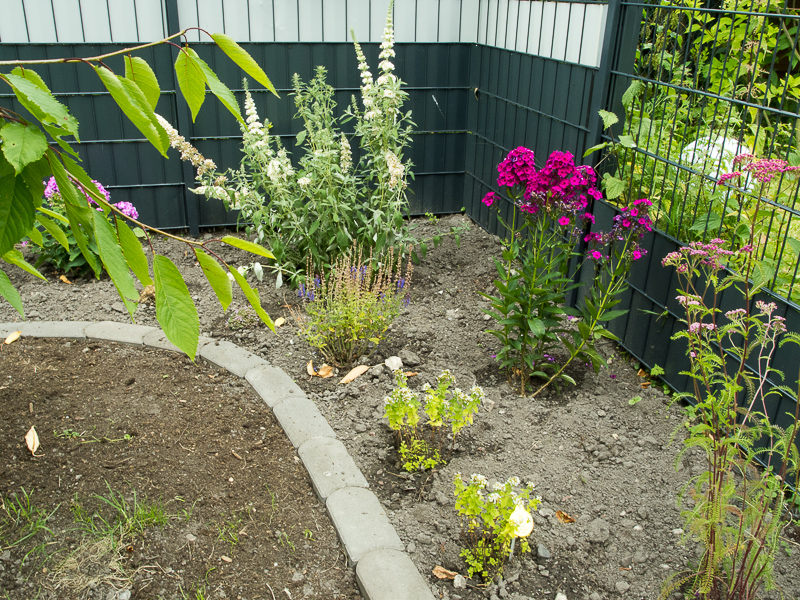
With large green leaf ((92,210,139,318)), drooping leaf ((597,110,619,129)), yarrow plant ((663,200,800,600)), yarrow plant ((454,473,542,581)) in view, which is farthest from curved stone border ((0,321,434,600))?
drooping leaf ((597,110,619,129))

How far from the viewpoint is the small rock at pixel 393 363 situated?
11.6 feet

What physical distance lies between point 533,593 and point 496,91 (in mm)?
4006

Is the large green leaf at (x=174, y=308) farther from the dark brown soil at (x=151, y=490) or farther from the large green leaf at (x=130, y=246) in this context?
the dark brown soil at (x=151, y=490)

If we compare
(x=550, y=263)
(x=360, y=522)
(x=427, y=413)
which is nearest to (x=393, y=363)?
(x=427, y=413)

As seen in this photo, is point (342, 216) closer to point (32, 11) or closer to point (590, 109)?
point (590, 109)

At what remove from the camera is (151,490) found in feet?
8.79

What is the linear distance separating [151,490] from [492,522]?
1408mm

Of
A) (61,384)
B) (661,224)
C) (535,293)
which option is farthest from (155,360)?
(661,224)

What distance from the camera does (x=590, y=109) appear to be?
12.8 feet

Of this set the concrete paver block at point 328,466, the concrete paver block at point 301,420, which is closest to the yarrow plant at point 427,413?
the concrete paver block at point 328,466

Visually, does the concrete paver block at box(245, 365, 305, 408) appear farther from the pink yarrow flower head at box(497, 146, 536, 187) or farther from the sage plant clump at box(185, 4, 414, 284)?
the pink yarrow flower head at box(497, 146, 536, 187)

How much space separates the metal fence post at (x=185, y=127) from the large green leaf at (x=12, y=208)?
4347mm

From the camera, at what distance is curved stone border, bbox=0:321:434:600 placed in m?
2.24

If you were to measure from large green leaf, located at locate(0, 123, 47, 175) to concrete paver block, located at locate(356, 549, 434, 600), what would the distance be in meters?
1.77
